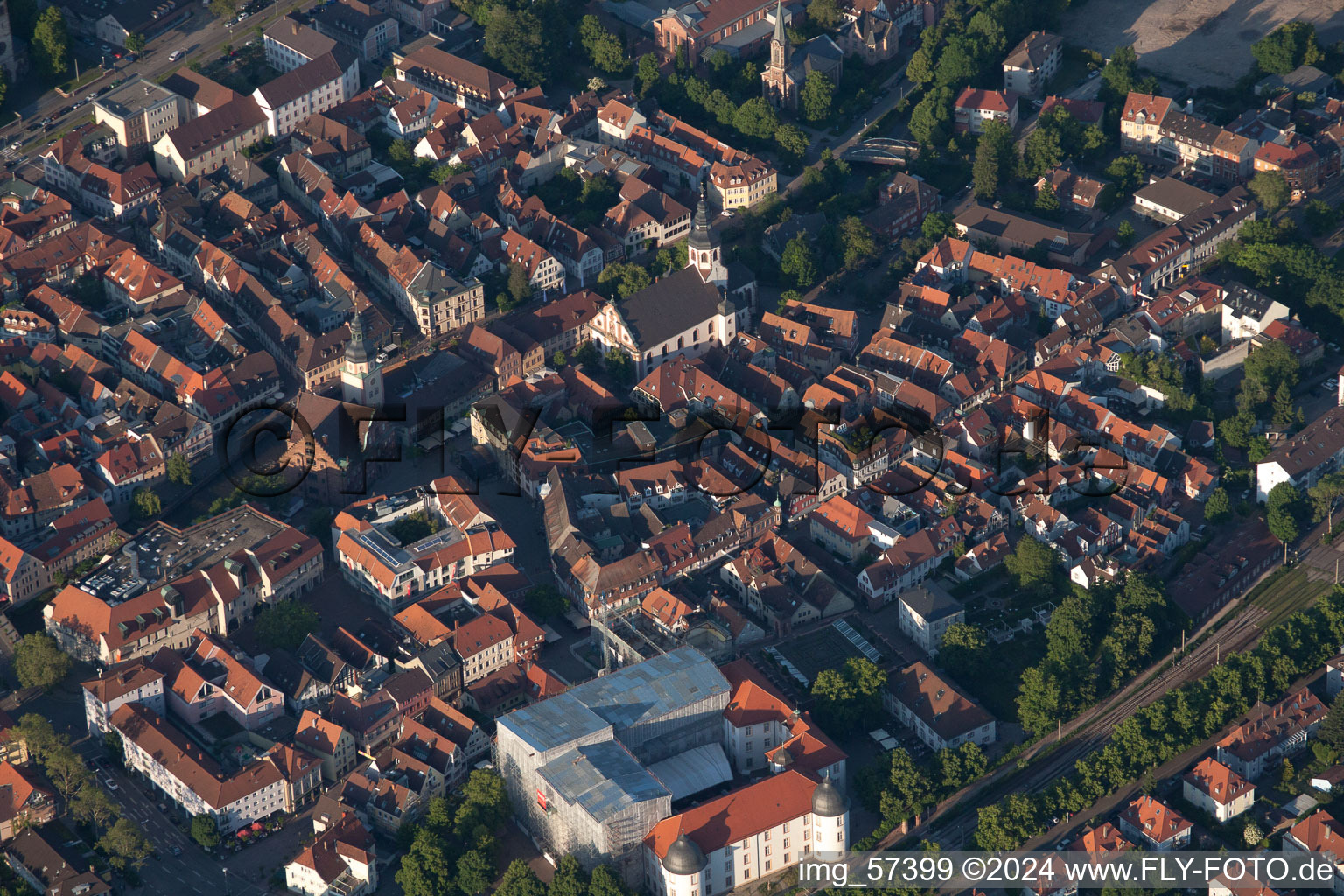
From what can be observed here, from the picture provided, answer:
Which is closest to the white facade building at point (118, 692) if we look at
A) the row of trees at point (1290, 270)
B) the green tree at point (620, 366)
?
the green tree at point (620, 366)

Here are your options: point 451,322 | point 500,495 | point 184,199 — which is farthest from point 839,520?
point 184,199

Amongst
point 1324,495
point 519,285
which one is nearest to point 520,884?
point 519,285

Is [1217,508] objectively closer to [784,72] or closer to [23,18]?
[784,72]

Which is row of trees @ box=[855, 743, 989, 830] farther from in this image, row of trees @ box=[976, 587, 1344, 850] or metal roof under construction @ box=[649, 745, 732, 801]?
metal roof under construction @ box=[649, 745, 732, 801]

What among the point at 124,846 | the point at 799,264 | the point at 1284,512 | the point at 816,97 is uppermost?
the point at 816,97

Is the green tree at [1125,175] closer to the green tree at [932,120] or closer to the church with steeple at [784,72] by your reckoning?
the green tree at [932,120]
